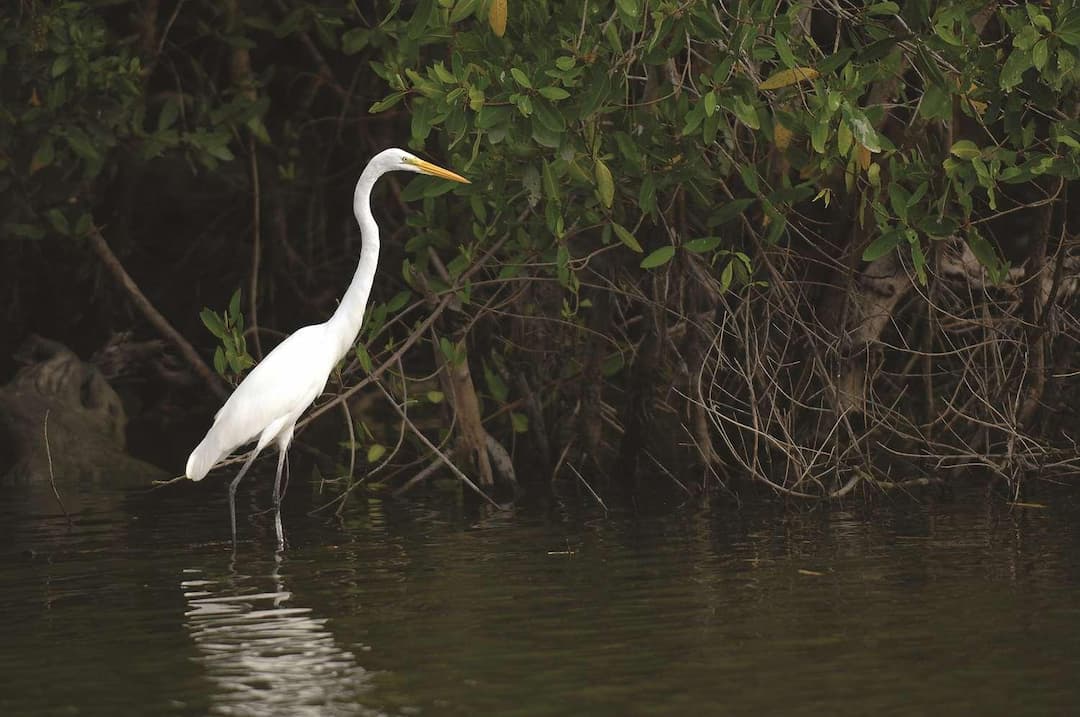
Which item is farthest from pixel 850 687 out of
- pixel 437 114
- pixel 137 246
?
pixel 137 246

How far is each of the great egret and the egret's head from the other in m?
0.01

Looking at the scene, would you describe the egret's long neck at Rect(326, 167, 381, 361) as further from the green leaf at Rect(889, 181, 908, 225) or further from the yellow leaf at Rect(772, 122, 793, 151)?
the green leaf at Rect(889, 181, 908, 225)

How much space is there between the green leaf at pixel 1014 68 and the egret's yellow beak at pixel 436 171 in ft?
7.47

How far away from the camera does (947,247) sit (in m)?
9.02

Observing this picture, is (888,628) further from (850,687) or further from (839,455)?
(839,455)

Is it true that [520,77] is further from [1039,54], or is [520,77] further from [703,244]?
[1039,54]

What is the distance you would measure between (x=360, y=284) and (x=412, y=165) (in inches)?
26.1

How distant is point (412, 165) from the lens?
27.1ft

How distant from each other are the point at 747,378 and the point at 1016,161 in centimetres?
149

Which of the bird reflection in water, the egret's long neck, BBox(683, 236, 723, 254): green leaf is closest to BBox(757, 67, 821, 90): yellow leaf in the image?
BBox(683, 236, 723, 254): green leaf

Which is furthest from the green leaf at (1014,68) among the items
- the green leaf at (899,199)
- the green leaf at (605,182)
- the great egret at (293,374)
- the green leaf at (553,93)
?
the great egret at (293,374)

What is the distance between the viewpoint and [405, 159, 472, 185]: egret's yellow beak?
791 centimetres

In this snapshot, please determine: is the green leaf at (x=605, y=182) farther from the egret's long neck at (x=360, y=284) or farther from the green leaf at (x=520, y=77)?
the egret's long neck at (x=360, y=284)

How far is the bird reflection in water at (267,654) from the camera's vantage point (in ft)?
15.8
